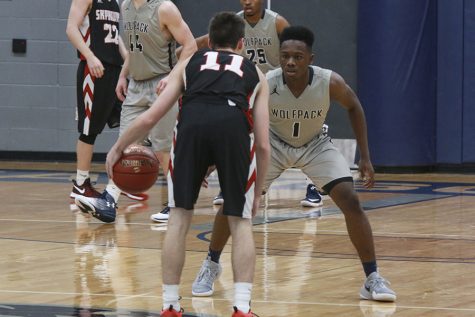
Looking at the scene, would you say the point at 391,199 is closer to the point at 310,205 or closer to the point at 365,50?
the point at 310,205

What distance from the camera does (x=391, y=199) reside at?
11.2m

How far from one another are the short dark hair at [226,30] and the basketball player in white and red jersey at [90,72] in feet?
14.2

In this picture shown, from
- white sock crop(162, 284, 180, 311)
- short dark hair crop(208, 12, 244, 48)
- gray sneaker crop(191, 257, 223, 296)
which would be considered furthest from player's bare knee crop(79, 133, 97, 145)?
white sock crop(162, 284, 180, 311)

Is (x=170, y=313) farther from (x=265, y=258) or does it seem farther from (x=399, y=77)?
(x=399, y=77)

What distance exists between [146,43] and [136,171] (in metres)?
1.95

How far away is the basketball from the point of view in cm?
745

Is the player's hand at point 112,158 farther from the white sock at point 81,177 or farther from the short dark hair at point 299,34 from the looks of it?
the white sock at point 81,177

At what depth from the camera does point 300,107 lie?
263 inches

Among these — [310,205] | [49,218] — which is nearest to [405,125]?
[310,205]

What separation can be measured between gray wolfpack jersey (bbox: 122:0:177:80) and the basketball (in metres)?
1.27

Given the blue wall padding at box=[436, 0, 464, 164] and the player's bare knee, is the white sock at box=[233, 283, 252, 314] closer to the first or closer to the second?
the player's bare knee

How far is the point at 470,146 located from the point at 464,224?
4.80 m

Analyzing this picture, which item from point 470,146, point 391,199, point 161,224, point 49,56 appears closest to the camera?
point 161,224

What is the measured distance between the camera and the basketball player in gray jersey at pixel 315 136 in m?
6.17
